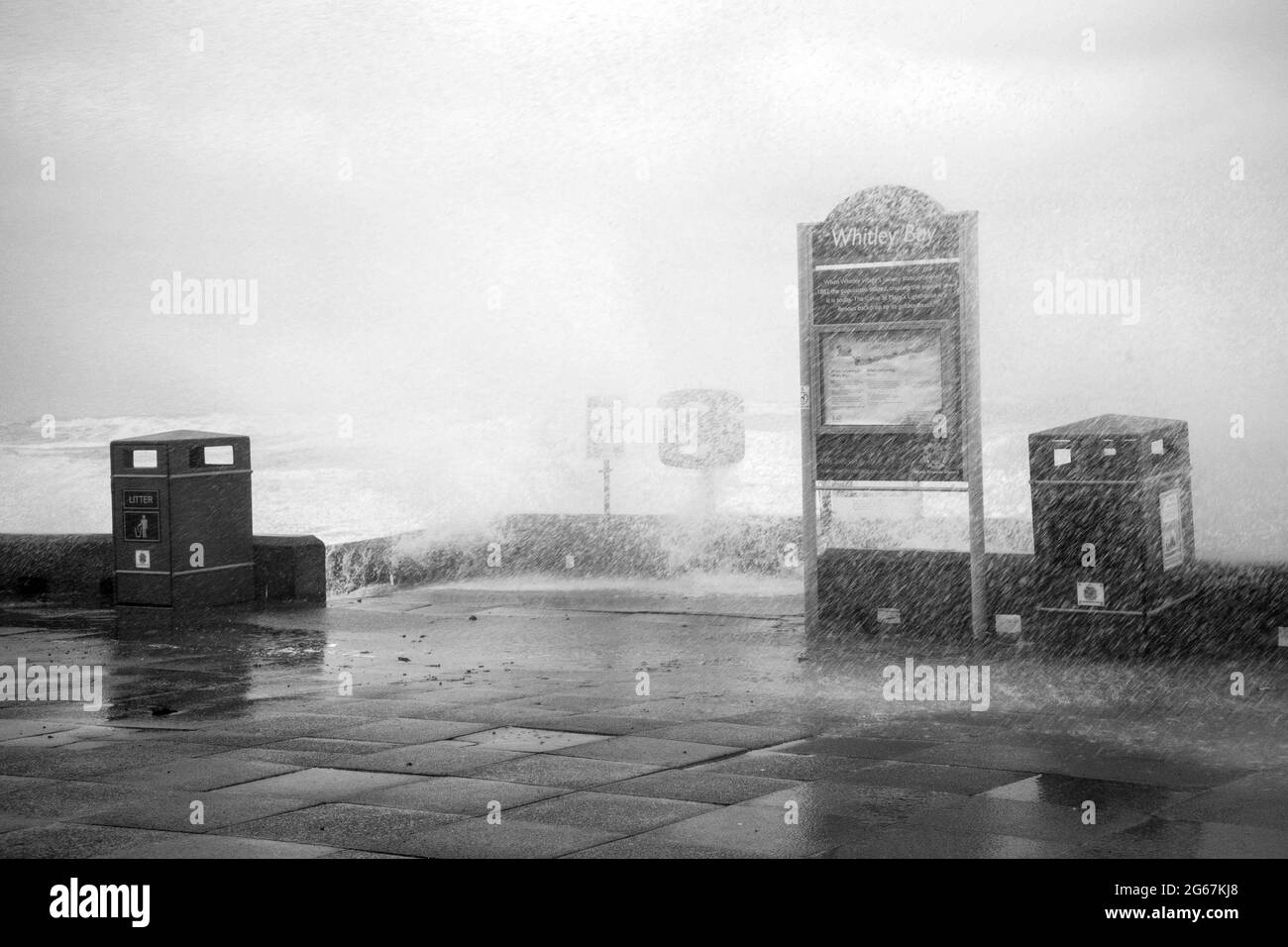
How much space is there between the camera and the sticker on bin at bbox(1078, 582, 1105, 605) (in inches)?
404

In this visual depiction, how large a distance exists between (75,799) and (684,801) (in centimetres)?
260

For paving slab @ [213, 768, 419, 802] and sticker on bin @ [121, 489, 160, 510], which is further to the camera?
sticker on bin @ [121, 489, 160, 510]

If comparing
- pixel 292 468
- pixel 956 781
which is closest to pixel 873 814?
pixel 956 781

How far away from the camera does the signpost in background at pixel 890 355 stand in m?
11.2

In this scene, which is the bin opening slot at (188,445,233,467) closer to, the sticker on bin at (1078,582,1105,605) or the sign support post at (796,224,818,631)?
the sign support post at (796,224,818,631)

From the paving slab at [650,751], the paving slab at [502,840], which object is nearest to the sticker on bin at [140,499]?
the paving slab at [650,751]

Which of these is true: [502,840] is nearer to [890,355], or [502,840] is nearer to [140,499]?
[890,355]

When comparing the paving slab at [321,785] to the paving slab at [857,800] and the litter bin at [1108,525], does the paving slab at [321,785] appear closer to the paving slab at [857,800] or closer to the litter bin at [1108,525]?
the paving slab at [857,800]

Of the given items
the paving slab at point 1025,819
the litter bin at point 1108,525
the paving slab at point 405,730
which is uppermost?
the litter bin at point 1108,525

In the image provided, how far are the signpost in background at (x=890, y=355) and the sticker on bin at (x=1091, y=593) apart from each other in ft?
2.70

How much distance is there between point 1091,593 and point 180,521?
7.79 metres

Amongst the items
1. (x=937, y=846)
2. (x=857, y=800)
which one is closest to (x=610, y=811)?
(x=857, y=800)

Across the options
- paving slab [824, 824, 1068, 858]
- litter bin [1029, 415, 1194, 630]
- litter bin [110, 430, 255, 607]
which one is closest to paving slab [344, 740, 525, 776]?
paving slab [824, 824, 1068, 858]
